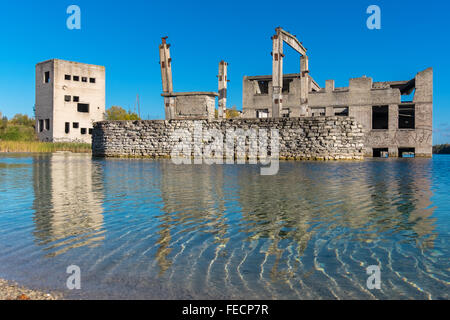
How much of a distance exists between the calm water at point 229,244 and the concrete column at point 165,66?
51.3 feet

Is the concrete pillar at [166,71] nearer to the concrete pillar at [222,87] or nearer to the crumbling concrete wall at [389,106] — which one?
the concrete pillar at [222,87]

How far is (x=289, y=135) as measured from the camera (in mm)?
20078

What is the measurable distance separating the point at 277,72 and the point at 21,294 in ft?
62.0

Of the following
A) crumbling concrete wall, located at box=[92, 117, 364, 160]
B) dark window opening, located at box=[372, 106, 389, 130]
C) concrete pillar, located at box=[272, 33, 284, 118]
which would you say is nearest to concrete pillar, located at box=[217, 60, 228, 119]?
crumbling concrete wall, located at box=[92, 117, 364, 160]

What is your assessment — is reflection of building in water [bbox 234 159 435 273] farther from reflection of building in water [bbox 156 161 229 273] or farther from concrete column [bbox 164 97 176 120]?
concrete column [bbox 164 97 176 120]

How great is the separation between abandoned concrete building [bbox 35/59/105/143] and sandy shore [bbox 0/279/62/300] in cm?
4567

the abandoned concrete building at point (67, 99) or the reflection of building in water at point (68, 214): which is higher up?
the abandoned concrete building at point (67, 99)

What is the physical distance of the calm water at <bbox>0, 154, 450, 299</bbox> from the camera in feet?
8.70

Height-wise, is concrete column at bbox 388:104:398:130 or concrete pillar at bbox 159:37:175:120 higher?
concrete pillar at bbox 159:37:175:120

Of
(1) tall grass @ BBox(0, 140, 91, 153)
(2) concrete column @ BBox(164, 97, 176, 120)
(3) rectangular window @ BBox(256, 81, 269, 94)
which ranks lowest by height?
(1) tall grass @ BBox(0, 140, 91, 153)

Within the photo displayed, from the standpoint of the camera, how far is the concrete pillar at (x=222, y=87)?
21188 millimetres

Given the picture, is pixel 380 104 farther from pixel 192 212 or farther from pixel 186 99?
pixel 192 212

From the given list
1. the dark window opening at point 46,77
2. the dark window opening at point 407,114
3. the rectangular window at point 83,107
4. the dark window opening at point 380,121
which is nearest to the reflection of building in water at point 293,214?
the dark window opening at point 407,114

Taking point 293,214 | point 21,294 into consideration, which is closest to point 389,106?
point 293,214
